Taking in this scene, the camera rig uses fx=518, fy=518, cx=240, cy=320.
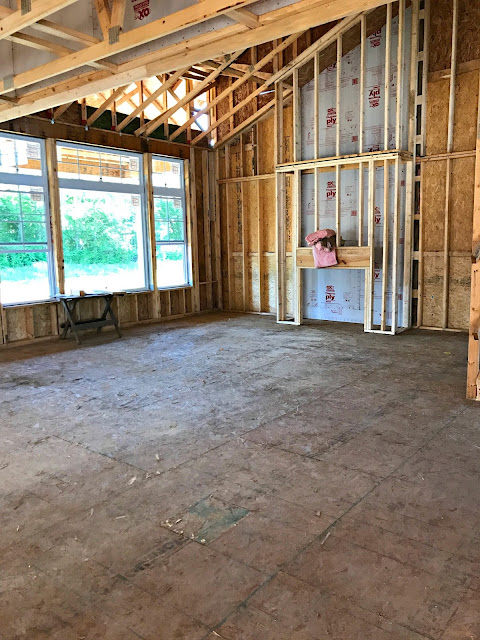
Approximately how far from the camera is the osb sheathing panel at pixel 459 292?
8.07 m

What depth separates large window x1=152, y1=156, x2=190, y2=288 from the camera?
9.87 metres

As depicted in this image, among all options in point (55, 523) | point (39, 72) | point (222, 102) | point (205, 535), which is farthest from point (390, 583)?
point (222, 102)

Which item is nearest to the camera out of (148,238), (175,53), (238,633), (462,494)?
(238,633)

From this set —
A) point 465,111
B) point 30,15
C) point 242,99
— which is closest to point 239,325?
point 242,99

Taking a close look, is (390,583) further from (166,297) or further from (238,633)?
(166,297)

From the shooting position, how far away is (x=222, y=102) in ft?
34.0

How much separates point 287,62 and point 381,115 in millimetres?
1883

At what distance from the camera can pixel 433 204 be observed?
8219 mm

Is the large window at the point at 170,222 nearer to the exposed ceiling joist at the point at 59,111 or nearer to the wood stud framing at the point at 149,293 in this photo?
the wood stud framing at the point at 149,293

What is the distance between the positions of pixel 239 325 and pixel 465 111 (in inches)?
195

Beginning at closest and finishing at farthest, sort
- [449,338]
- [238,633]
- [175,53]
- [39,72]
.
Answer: [238,633], [175,53], [39,72], [449,338]

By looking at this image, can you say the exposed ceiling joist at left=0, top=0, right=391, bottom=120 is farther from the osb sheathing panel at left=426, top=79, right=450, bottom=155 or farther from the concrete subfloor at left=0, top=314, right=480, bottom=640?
the osb sheathing panel at left=426, top=79, right=450, bottom=155

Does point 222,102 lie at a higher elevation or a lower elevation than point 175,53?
higher

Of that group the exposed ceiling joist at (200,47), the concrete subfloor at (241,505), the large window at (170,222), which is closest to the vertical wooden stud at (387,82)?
the concrete subfloor at (241,505)
